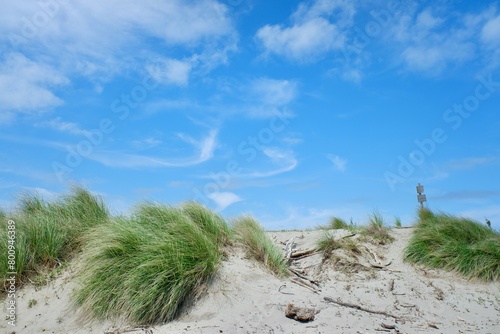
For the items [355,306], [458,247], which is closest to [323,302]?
[355,306]

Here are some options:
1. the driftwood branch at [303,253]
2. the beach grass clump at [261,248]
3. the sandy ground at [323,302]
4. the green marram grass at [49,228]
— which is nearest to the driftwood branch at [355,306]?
the sandy ground at [323,302]

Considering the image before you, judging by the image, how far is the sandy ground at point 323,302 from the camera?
20.0 ft

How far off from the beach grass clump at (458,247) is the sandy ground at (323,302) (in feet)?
0.92

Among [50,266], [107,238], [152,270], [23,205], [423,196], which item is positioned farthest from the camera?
[423,196]

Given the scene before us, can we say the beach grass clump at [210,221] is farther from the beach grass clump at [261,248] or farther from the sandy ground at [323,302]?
the sandy ground at [323,302]

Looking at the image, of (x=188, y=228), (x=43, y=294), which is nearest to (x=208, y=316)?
(x=188, y=228)

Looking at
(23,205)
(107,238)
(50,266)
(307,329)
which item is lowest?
(307,329)

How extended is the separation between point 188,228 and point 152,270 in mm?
1162

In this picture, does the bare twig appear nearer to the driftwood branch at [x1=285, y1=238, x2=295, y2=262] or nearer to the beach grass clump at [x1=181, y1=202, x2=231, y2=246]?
the driftwood branch at [x1=285, y1=238, x2=295, y2=262]

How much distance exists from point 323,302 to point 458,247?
427cm

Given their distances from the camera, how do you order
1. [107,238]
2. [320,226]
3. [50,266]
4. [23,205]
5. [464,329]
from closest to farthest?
[464,329], [107,238], [50,266], [23,205], [320,226]

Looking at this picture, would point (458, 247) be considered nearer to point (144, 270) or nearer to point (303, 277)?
point (303, 277)

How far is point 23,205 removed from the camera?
32.1 ft

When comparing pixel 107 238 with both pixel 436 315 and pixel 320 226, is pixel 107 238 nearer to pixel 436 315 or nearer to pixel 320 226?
pixel 436 315
